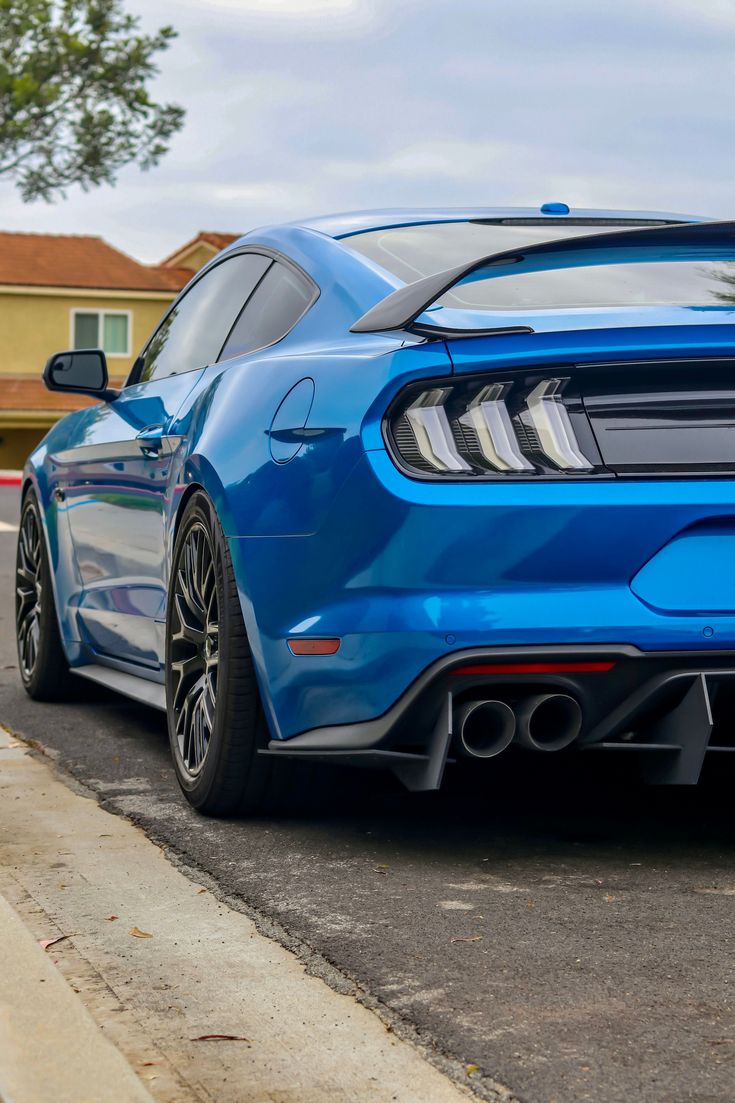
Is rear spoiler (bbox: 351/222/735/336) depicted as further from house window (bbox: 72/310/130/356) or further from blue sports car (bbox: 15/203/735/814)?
house window (bbox: 72/310/130/356)

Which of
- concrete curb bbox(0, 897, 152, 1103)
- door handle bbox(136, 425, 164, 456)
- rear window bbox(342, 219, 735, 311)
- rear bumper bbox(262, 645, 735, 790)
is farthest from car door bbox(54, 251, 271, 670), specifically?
concrete curb bbox(0, 897, 152, 1103)

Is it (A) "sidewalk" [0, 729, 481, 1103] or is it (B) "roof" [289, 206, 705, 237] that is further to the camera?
(B) "roof" [289, 206, 705, 237]

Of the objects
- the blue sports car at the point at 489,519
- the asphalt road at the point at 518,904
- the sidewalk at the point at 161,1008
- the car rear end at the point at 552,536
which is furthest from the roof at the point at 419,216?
the sidewalk at the point at 161,1008

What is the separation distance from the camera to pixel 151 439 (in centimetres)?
513

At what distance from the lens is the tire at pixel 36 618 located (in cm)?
650

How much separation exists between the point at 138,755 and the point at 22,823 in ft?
3.33

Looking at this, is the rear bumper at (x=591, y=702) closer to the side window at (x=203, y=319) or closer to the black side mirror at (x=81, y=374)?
the side window at (x=203, y=319)

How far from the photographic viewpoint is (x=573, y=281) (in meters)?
4.02

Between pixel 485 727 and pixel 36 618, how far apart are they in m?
3.32

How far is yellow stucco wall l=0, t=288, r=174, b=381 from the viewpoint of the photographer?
157 ft

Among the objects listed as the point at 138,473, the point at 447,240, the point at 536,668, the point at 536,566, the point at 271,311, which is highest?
the point at 447,240

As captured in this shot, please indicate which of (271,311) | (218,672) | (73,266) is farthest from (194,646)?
(73,266)

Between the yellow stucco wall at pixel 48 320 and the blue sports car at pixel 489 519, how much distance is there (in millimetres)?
44010

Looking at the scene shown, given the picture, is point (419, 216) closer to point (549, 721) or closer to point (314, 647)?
point (314, 647)
